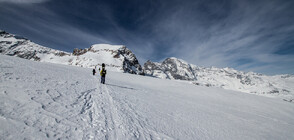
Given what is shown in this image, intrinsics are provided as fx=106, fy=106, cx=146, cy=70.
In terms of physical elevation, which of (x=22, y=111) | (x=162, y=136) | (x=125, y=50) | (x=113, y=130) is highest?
(x=125, y=50)

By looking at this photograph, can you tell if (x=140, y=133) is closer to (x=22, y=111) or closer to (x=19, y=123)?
(x=19, y=123)

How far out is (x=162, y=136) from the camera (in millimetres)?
3783

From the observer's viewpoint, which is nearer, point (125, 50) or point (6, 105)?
point (6, 105)

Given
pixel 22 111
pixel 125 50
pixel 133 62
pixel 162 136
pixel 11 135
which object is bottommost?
pixel 162 136

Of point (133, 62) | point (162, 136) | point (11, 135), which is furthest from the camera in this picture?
point (133, 62)

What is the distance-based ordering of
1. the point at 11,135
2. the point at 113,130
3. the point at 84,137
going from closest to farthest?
the point at 11,135 → the point at 84,137 → the point at 113,130

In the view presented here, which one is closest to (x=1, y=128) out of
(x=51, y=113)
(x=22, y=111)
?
(x=22, y=111)

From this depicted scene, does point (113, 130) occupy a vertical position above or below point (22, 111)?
below

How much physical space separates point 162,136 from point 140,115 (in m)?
1.60

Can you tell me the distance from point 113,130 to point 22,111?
283 centimetres

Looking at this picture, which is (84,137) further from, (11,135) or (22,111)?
(22,111)

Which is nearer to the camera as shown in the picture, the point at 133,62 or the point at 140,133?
the point at 140,133

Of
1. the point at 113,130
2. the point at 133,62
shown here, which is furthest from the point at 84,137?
the point at 133,62

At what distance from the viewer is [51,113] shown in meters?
3.58
